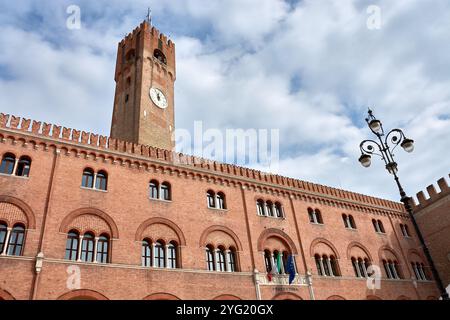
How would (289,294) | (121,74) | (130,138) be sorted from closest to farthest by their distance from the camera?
(289,294) < (130,138) < (121,74)

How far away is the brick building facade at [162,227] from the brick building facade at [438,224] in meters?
1.77

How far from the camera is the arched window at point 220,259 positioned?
16336 millimetres

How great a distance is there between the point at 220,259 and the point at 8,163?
10.3m

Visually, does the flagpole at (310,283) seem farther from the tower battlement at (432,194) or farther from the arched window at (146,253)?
the tower battlement at (432,194)

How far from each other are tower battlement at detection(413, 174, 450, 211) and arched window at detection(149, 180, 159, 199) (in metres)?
21.4

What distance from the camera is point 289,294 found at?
56.3 feet

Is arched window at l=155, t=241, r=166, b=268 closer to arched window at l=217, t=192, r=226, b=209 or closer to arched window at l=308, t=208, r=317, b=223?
arched window at l=217, t=192, r=226, b=209

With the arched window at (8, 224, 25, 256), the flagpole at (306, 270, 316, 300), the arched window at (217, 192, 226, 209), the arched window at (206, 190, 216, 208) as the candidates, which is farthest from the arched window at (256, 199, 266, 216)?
the arched window at (8, 224, 25, 256)

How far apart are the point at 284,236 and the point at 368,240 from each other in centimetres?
735

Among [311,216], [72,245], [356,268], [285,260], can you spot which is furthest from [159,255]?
[356,268]

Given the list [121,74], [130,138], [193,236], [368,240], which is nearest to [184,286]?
[193,236]

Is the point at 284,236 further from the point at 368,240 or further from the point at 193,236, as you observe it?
the point at 368,240

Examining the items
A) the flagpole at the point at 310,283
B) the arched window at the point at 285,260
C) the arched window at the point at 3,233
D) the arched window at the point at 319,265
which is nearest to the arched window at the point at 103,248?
the arched window at the point at 3,233

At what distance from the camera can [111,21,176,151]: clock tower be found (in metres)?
22.8
